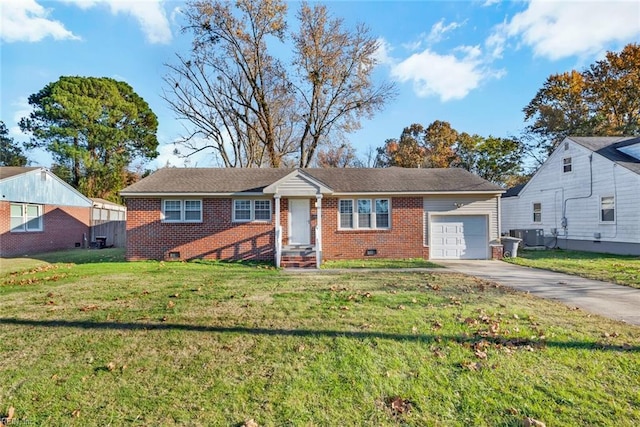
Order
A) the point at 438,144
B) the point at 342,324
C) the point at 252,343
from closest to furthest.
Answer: the point at 252,343
the point at 342,324
the point at 438,144

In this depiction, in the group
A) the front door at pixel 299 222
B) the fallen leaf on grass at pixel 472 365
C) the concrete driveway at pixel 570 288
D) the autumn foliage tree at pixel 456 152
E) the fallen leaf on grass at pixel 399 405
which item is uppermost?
the autumn foliage tree at pixel 456 152

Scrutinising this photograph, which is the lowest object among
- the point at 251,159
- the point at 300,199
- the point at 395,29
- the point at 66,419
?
the point at 66,419

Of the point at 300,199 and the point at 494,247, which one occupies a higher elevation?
the point at 300,199

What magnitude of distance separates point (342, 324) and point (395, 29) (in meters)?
14.1

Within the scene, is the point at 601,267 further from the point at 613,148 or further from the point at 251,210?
the point at 251,210

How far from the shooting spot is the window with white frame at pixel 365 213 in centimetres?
1429

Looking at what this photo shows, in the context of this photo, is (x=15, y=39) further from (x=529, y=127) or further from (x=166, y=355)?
(x=529, y=127)

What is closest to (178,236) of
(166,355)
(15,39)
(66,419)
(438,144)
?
(15,39)

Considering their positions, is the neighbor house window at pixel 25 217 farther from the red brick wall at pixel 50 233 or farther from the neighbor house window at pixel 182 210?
the neighbor house window at pixel 182 210

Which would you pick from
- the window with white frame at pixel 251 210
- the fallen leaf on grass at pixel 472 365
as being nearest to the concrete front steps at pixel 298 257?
the window with white frame at pixel 251 210

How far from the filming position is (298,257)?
12.7 m

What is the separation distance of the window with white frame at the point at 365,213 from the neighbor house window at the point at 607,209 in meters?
10.9

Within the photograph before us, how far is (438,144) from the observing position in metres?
38.3

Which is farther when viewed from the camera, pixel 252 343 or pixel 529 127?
pixel 529 127
